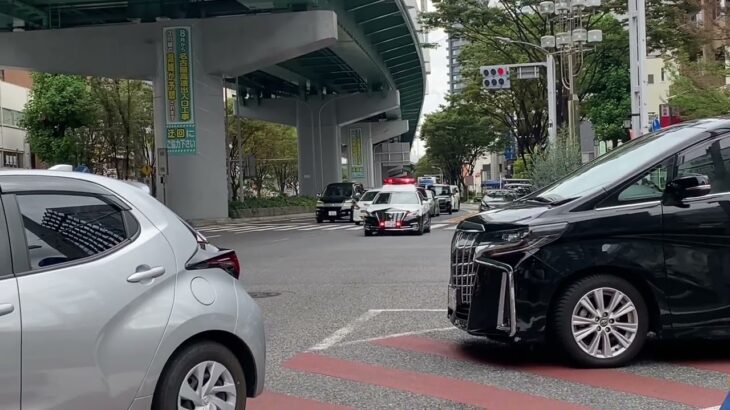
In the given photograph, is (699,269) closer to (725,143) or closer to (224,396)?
(725,143)

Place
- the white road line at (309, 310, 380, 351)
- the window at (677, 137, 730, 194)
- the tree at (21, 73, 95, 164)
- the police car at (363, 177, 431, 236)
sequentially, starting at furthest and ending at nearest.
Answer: the tree at (21, 73, 95, 164)
the police car at (363, 177, 431, 236)
the white road line at (309, 310, 380, 351)
the window at (677, 137, 730, 194)

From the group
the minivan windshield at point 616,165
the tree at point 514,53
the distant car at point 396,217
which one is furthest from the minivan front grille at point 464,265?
the tree at point 514,53

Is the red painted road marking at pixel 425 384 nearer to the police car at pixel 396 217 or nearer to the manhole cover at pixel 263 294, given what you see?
the manhole cover at pixel 263 294

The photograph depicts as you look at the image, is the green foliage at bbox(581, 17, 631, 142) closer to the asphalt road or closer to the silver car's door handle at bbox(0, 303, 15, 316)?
the asphalt road

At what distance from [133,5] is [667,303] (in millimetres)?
28740

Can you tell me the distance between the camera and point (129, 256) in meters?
4.18

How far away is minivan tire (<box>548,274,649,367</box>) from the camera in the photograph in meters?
6.14

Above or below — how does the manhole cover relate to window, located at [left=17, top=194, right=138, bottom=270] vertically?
below

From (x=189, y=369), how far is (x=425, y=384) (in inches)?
89.0

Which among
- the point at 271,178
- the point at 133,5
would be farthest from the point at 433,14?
the point at 271,178

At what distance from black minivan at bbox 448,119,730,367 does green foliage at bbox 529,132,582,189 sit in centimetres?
1858

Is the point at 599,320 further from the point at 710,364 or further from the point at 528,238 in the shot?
the point at 710,364

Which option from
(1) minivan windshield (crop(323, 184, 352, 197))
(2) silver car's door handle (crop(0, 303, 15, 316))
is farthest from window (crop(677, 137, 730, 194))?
(1) minivan windshield (crop(323, 184, 352, 197))

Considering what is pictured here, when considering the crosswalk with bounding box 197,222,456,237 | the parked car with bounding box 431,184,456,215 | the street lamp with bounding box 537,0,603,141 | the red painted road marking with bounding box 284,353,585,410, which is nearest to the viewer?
the red painted road marking with bounding box 284,353,585,410
